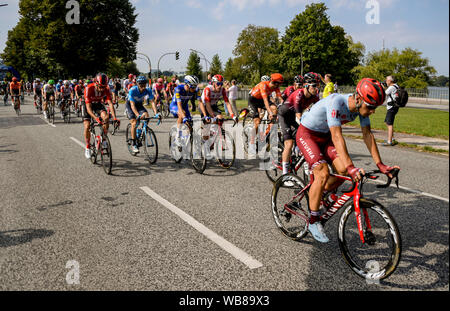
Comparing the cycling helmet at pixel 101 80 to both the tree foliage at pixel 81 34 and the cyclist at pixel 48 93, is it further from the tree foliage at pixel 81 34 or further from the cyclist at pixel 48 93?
the tree foliage at pixel 81 34

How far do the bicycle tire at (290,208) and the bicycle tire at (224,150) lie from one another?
3.28m

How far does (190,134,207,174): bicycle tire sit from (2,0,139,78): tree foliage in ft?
134

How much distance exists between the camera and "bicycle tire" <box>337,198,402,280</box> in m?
2.78

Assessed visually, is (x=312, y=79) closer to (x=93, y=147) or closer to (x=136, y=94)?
(x=136, y=94)

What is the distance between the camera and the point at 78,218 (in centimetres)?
465

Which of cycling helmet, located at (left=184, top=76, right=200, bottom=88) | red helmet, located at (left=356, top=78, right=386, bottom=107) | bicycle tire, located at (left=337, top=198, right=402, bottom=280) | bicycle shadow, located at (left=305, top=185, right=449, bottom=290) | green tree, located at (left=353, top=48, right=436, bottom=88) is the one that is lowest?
bicycle shadow, located at (left=305, top=185, right=449, bottom=290)

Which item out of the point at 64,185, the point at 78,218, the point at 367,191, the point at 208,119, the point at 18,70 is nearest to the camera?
the point at 78,218

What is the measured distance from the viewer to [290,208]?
13.3ft

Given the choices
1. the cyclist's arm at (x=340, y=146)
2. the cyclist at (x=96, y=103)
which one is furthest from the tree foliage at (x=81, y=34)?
the cyclist's arm at (x=340, y=146)

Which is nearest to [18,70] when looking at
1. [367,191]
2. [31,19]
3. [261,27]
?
[31,19]

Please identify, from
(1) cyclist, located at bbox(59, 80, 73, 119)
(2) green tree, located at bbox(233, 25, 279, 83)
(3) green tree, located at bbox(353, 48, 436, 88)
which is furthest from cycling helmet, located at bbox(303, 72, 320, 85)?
(2) green tree, located at bbox(233, 25, 279, 83)

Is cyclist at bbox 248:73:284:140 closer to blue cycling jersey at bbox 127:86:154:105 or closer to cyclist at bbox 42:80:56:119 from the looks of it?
blue cycling jersey at bbox 127:86:154:105
